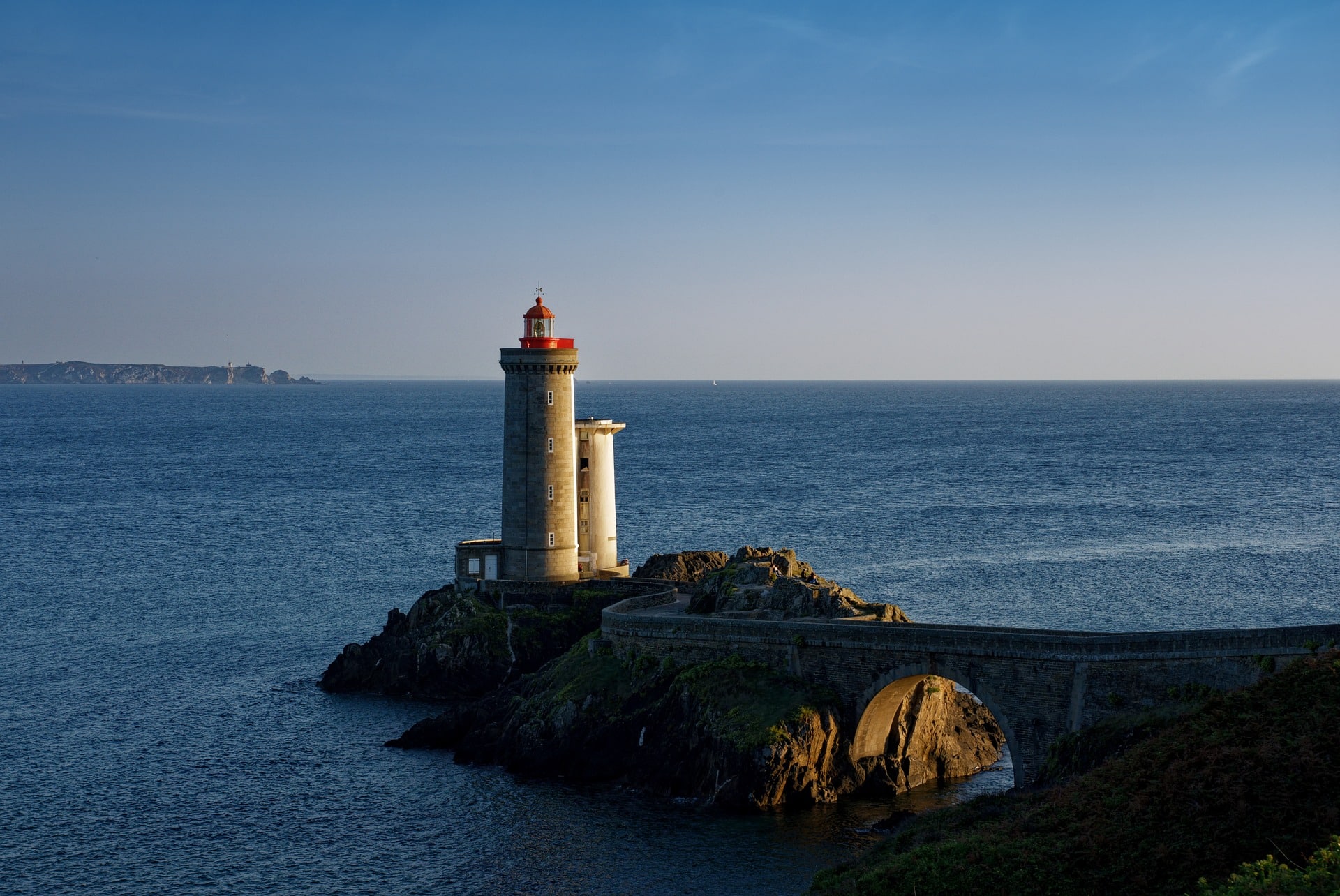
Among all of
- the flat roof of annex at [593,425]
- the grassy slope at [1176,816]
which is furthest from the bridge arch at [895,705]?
the flat roof of annex at [593,425]

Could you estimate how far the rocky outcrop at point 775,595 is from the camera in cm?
→ 4988

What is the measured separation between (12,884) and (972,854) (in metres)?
27.7

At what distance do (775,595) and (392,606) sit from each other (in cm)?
3249

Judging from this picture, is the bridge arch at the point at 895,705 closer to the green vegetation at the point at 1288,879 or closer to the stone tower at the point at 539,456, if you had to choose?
the green vegetation at the point at 1288,879

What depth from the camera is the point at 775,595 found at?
168 ft

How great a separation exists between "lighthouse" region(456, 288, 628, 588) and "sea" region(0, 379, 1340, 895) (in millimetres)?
9032

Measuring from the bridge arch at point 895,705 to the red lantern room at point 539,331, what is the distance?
992 inches

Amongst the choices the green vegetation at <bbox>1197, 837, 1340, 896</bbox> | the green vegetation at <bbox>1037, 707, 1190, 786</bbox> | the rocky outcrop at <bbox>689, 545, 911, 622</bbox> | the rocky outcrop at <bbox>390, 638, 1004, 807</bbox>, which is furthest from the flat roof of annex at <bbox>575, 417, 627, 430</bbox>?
the green vegetation at <bbox>1197, 837, 1340, 896</bbox>

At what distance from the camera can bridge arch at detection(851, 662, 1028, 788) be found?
43000 mm

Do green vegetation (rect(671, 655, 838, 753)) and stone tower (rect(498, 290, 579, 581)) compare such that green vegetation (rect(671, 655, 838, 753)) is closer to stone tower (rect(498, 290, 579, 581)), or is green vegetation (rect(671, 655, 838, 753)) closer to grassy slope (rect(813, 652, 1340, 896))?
grassy slope (rect(813, 652, 1340, 896))

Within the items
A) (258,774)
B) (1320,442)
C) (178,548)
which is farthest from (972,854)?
(1320,442)

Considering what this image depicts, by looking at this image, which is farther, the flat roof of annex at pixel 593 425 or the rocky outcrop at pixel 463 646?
the flat roof of annex at pixel 593 425

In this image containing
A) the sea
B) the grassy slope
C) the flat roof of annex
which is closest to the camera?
the grassy slope

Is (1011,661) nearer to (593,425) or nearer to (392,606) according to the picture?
(593,425)
